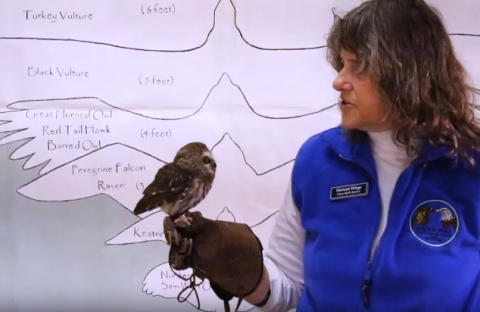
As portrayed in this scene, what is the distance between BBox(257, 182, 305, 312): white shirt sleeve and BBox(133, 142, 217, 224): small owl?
144 millimetres

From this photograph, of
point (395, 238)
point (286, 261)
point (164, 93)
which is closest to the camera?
point (395, 238)

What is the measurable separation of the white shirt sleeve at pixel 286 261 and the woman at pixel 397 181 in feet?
0.14

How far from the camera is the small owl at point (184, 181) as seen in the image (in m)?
0.81

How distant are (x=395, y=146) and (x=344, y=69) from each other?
140 millimetres

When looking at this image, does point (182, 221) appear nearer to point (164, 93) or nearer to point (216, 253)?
point (216, 253)

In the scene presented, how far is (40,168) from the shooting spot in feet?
3.67

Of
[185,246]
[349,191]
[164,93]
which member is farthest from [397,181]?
[164,93]

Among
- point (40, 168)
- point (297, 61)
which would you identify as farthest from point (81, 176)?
point (297, 61)

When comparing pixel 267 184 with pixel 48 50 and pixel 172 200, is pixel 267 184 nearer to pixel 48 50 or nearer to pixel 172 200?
pixel 172 200

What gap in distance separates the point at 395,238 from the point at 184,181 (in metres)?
0.33

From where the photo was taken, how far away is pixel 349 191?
2.59 ft

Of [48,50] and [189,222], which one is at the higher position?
[48,50]

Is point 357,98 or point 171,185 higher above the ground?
point 357,98

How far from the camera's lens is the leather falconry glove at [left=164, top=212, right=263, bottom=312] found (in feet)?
2.66
